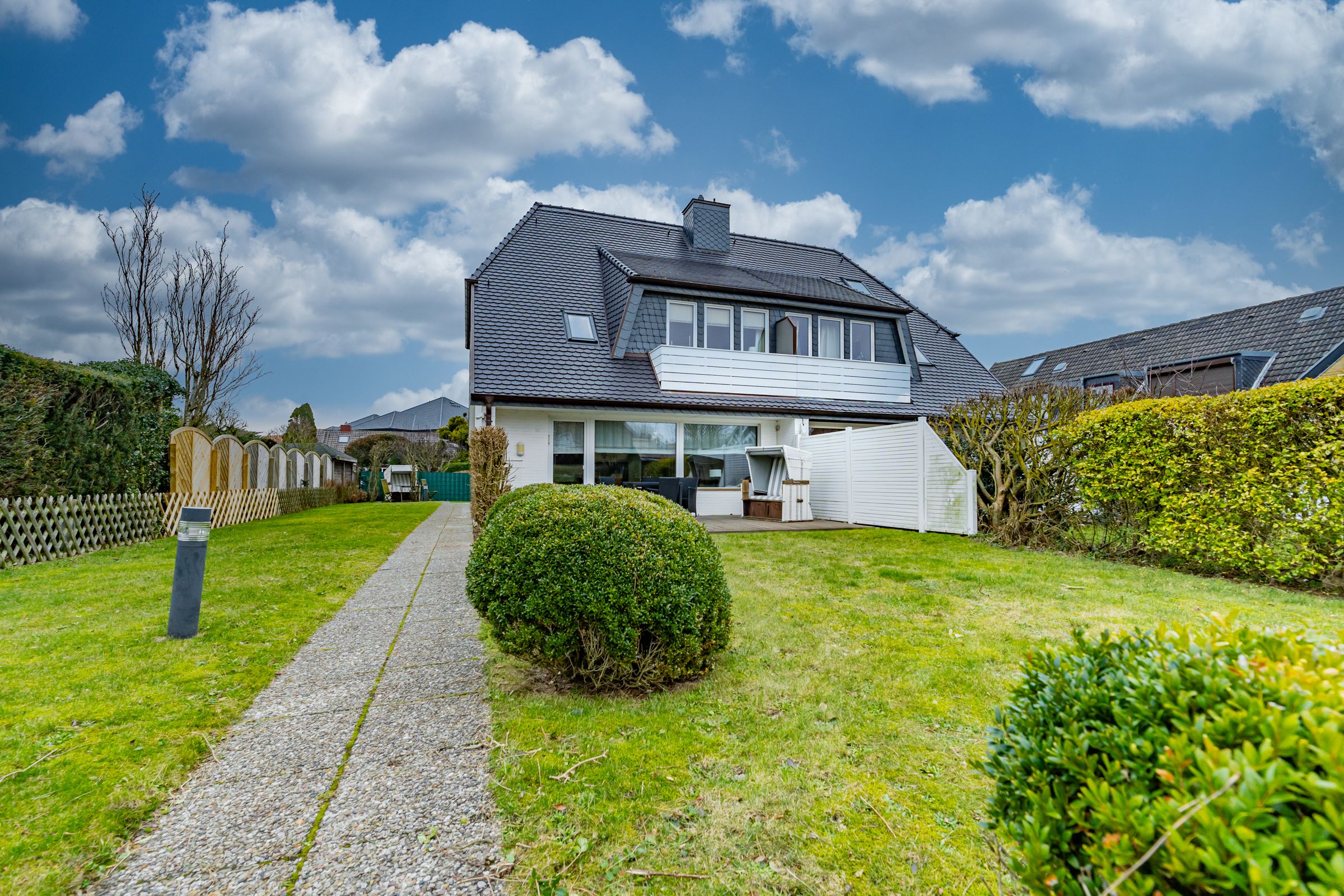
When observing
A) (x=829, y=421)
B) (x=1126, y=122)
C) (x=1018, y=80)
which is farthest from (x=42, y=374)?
(x=1126, y=122)

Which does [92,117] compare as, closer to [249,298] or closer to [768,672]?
[249,298]

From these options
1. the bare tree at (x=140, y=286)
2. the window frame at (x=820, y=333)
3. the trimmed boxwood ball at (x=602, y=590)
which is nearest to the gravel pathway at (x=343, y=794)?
the trimmed boxwood ball at (x=602, y=590)

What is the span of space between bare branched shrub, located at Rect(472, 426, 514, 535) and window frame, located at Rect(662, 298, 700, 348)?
6.48 meters

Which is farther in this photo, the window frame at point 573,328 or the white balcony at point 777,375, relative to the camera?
the window frame at point 573,328

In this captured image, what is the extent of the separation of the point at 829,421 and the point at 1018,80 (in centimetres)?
910

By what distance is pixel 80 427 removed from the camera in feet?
31.7

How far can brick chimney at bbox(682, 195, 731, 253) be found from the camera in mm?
19641

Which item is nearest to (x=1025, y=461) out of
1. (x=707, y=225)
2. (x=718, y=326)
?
(x=718, y=326)

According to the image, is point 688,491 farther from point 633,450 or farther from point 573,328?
point 573,328

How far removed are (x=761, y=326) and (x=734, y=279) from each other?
Answer: 1539 millimetres

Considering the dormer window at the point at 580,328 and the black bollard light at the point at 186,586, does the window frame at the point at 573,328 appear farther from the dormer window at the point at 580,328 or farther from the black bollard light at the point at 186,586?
the black bollard light at the point at 186,586

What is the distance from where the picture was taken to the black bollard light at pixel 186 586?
16.3ft

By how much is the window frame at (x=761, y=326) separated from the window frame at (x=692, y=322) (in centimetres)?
113

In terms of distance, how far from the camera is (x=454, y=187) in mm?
14484
